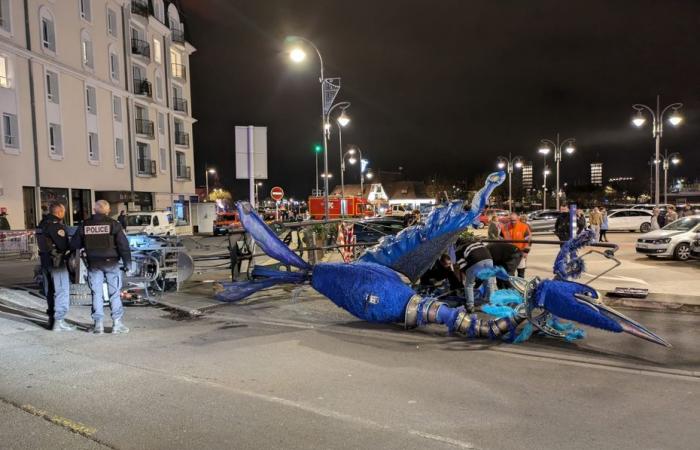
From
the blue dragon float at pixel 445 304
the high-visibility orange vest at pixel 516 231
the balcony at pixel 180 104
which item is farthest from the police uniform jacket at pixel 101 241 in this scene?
the balcony at pixel 180 104

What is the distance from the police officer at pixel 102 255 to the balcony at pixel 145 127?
3291 centimetres

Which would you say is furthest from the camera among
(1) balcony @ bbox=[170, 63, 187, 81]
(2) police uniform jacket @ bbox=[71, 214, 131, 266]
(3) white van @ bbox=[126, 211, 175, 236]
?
(1) balcony @ bbox=[170, 63, 187, 81]

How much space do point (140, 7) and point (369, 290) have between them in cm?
3857

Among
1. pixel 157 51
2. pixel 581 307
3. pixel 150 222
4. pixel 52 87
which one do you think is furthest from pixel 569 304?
pixel 157 51

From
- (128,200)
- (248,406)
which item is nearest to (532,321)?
(248,406)

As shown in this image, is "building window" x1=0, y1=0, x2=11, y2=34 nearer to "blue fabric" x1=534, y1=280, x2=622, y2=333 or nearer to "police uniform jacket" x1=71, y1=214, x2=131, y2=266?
"police uniform jacket" x1=71, y1=214, x2=131, y2=266

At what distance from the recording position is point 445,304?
6.61 m

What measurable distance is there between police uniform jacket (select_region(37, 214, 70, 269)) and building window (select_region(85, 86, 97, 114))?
2754cm

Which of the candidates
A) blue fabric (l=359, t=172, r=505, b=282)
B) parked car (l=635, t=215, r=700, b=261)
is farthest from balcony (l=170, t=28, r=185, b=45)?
blue fabric (l=359, t=172, r=505, b=282)

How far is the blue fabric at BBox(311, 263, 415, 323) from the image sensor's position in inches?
257

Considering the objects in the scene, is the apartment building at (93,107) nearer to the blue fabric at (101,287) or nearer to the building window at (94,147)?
the building window at (94,147)

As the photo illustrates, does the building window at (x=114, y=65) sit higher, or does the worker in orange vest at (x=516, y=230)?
the building window at (x=114, y=65)

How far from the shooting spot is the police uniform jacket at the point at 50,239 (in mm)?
7081

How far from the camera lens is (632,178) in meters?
112
